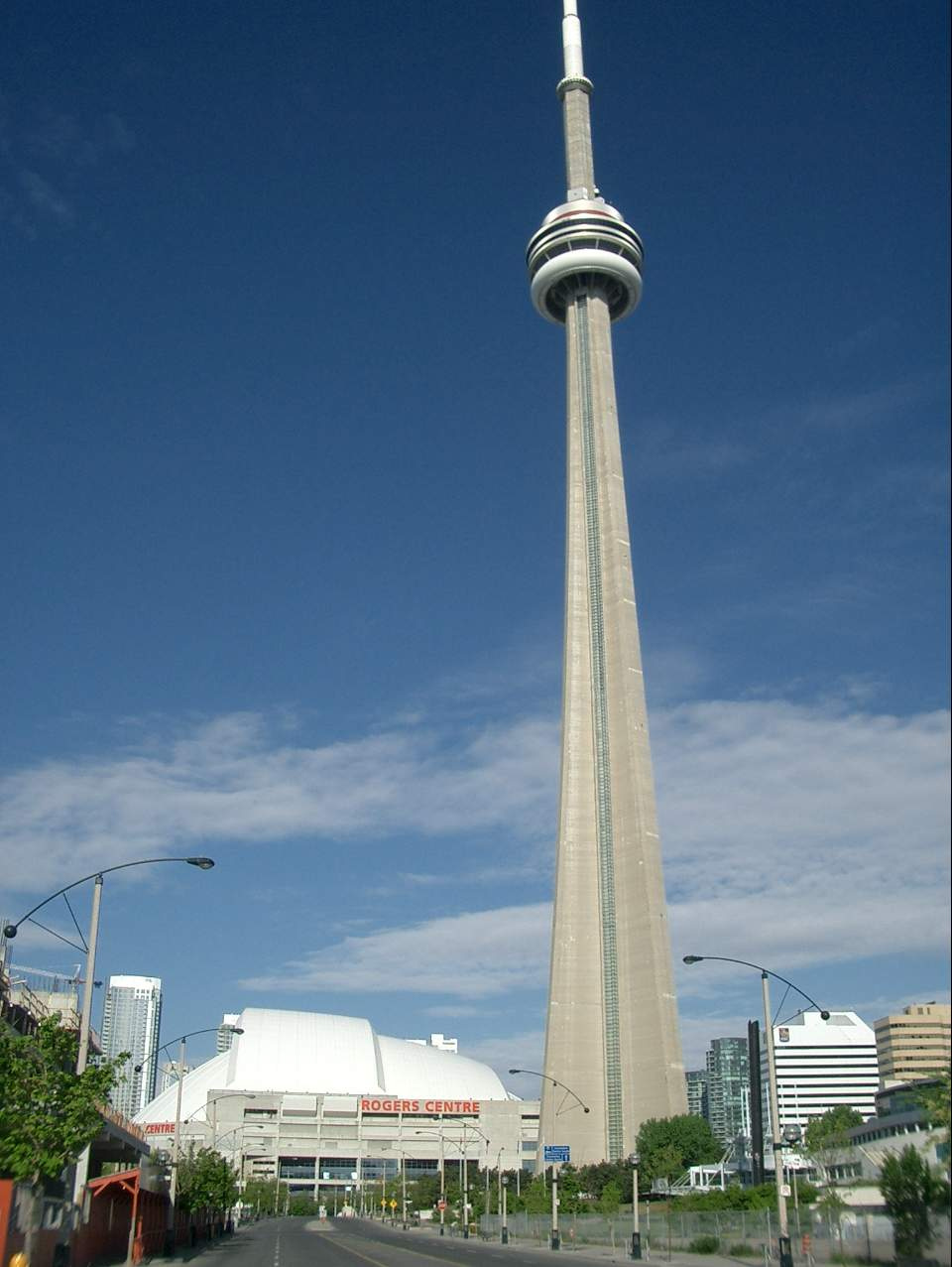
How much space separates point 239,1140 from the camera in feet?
592

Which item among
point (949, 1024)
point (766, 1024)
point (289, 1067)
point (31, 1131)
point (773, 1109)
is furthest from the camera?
point (289, 1067)

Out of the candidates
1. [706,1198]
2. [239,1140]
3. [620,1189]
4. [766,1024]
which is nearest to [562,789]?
[620,1189]

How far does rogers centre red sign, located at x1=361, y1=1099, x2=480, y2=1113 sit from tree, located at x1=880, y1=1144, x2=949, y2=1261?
18150 cm

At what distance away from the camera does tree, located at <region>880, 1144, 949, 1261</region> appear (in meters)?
18.0

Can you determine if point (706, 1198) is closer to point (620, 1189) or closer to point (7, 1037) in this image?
point (620, 1189)

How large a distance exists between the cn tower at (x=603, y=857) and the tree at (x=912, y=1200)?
274 feet

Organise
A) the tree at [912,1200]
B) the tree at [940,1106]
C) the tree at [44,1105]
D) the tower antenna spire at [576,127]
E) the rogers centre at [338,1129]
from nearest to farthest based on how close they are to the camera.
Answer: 1. the tree at [912,1200]
2. the tree at [940,1106]
3. the tree at [44,1105]
4. the tower antenna spire at [576,127]
5. the rogers centre at [338,1129]

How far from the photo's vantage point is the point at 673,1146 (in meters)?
99.1

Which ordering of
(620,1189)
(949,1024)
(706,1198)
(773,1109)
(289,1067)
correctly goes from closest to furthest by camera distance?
(949,1024), (773,1109), (706,1198), (620,1189), (289,1067)

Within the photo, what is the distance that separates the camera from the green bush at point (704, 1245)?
52938 mm

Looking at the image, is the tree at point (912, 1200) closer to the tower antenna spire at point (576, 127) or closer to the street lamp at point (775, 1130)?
the street lamp at point (775, 1130)

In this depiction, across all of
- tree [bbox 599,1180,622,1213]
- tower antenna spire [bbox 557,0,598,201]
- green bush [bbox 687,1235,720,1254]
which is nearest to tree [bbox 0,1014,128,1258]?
green bush [bbox 687,1235,720,1254]

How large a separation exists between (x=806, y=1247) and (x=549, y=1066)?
7876 cm

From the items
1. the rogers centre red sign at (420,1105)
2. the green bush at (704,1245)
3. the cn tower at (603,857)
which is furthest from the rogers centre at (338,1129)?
the green bush at (704,1245)
